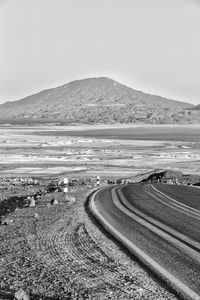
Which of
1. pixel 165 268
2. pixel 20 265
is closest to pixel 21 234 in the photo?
pixel 20 265

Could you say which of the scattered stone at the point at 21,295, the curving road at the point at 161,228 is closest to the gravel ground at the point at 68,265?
the scattered stone at the point at 21,295

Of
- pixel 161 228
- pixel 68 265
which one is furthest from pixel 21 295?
pixel 161 228

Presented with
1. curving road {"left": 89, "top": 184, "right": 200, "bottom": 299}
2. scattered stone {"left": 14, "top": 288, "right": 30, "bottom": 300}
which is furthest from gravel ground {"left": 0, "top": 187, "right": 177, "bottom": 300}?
curving road {"left": 89, "top": 184, "right": 200, "bottom": 299}

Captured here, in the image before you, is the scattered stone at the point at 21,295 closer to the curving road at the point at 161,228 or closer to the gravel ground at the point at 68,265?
the gravel ground at the point at 68,265

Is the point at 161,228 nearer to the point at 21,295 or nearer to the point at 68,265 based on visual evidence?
the point at 68,265

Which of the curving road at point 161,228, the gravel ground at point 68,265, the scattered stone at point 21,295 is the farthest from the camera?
the curving road at point 161,228

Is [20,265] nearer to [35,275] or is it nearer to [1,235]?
[35,275]
